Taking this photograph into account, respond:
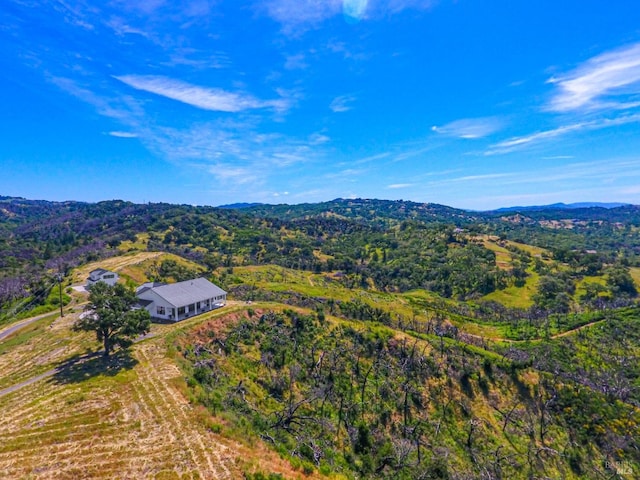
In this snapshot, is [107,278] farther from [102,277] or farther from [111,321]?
[111,321]

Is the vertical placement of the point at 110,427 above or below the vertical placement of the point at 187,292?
below

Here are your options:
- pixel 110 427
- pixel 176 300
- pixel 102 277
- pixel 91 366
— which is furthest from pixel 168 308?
pixel 102 277

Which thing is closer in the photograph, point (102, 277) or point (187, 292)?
point (187, 292)

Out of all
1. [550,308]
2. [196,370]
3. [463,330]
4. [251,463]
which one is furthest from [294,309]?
[550,308]

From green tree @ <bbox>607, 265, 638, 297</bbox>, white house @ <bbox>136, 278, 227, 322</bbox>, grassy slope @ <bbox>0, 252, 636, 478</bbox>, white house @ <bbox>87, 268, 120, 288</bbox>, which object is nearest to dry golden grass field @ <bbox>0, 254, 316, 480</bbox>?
grassy slope @ <bbox>0, 252, 636, 478</bbox>

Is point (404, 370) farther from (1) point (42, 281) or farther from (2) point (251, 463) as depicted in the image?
(1) point (42, 281)

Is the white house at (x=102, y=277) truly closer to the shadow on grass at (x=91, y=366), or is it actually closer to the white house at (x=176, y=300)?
the white house at (x=176, y=300)

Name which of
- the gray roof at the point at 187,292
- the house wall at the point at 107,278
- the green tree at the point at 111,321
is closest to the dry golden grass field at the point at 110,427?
the green tree at the point at 111,321
